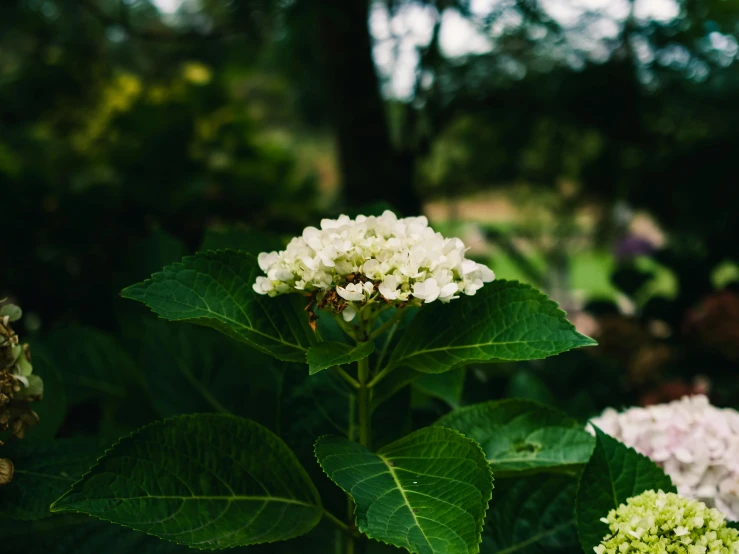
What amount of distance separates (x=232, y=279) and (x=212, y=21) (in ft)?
6.88

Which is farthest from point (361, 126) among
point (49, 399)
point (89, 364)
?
point (49, 399)

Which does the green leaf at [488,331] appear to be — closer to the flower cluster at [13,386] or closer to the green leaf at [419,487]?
the green leaf at [419,487]

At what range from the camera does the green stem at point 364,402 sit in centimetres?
69

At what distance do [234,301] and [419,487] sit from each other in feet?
0.90

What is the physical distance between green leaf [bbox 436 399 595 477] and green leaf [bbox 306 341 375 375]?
0.20 metres

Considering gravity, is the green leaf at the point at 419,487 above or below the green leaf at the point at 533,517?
above

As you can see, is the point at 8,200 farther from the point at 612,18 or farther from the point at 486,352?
the point at 612,18

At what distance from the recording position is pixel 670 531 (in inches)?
24.1

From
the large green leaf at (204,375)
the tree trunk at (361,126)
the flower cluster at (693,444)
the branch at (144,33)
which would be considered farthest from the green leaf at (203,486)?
the branch at (144,33)

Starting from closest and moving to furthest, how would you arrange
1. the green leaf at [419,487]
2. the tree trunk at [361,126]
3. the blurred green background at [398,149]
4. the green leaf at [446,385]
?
the green leaf at [419,487]
the green leaf at [446,385]
the blurred green background at [398,149]
the tree trunk at [361,126]

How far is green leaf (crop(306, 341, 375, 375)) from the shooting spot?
60 cm

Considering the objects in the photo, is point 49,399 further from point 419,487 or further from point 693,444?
point 693,444

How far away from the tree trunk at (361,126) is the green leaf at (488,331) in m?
1.18

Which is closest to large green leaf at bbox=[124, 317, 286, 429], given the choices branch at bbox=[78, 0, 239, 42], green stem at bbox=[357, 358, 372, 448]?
green stem at bbox=[357, 358, 372, 448]
